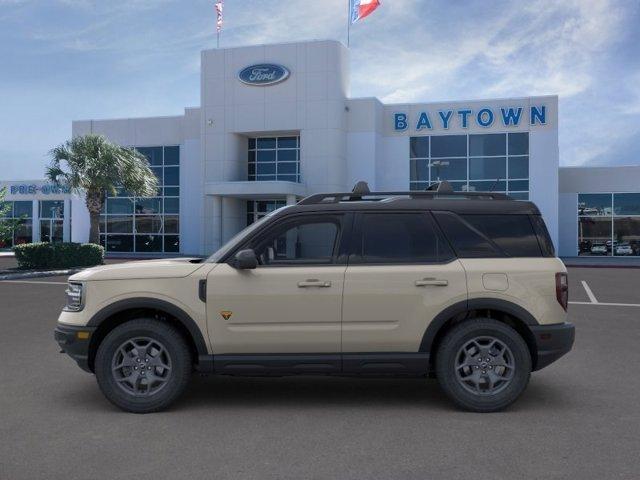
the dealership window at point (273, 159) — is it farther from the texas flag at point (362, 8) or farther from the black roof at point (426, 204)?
the black roof at point (426, 204)

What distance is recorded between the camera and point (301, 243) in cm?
584

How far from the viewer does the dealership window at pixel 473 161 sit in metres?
33.8

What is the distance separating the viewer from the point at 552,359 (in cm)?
573

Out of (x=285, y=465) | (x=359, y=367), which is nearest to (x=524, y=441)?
(x=359, y=367)

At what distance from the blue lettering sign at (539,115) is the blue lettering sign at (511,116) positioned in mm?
674

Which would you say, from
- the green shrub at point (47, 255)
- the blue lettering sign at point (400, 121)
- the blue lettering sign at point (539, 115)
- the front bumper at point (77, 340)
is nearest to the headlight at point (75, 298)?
the front bumper at point (77, 340)

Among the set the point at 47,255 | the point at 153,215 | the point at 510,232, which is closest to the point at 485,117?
the point at 153,215

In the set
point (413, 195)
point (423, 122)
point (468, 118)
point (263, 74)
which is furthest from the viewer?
point (423, 122)

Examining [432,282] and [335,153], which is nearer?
[432,282]

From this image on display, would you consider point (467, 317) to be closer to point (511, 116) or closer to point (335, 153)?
point (335, 153)

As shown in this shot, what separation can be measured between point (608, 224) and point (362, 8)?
707 inches

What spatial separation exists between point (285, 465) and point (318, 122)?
30.5m

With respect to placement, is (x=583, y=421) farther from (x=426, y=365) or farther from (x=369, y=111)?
(x=369, y=111)

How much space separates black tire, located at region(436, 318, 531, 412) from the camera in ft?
18.3
